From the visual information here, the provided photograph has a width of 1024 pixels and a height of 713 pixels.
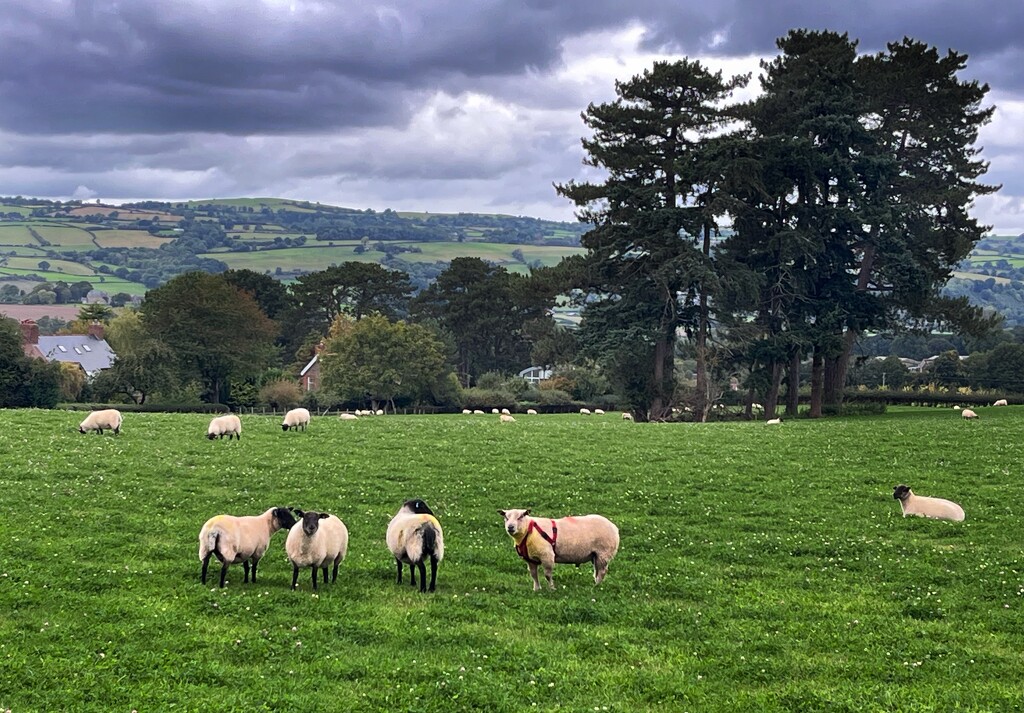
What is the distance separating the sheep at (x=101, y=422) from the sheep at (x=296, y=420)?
6.60 metres

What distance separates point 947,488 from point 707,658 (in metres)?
15.9

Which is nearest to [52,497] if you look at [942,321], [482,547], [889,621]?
Result: [482,547]

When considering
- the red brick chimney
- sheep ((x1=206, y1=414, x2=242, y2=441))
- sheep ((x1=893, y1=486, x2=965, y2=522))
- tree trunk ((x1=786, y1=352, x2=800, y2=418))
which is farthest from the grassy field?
the red brick chimney

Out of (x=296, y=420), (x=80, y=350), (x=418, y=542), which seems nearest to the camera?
(x=418, y=542)

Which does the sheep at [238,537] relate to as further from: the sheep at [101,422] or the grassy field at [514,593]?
the sheep at [101,422]

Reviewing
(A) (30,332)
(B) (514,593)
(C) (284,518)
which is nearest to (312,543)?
(C) (284,518)

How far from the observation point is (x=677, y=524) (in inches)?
846

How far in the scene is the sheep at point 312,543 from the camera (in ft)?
49.0

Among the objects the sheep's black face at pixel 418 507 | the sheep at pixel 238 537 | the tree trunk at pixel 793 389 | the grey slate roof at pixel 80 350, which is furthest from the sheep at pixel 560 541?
the grey slate roof at pixel 80 350

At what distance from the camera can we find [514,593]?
50.9ft

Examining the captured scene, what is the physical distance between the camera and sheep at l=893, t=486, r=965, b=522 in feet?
70.3

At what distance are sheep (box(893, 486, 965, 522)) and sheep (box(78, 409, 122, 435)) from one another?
88.0ft

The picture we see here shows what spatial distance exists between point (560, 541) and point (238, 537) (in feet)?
18.4

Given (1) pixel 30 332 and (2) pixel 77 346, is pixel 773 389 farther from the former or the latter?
(2) pixel 77 346
